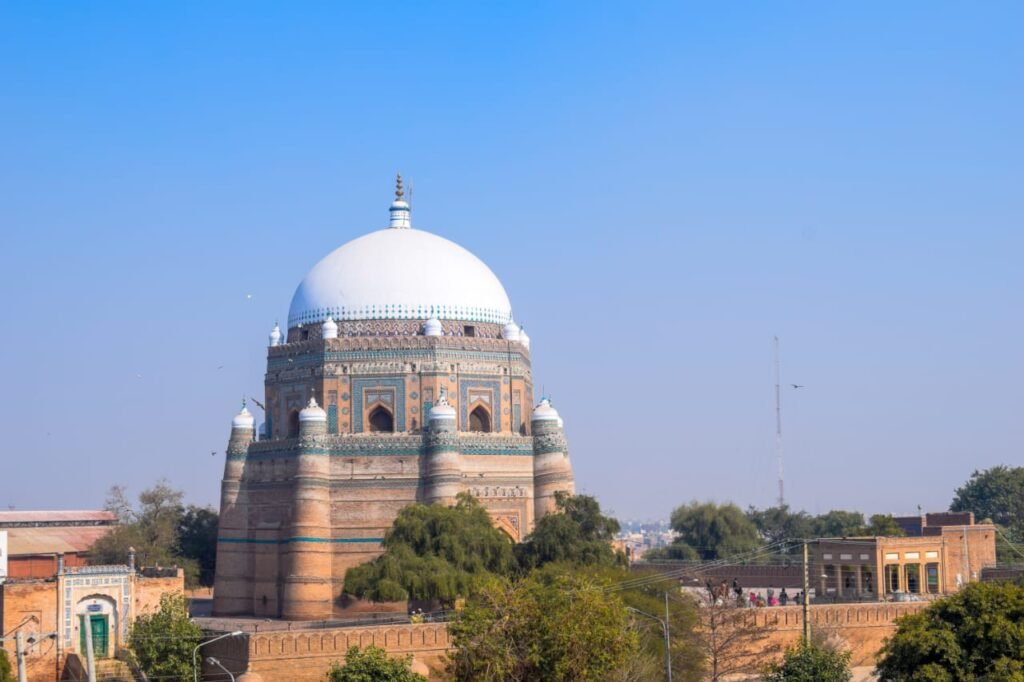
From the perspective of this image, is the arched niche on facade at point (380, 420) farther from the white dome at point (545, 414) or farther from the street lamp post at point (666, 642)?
the street lamp post at point (666, 642)

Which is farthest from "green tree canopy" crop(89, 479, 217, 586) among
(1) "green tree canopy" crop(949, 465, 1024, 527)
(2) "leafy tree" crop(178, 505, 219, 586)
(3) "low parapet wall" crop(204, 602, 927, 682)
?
(1) "green tree canopy" crop(949, 465, 1024, 527)

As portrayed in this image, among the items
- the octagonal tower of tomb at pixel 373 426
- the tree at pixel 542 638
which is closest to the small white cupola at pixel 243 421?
the octagonal tower of tomb at pixel 373 426

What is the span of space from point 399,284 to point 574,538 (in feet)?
41.2

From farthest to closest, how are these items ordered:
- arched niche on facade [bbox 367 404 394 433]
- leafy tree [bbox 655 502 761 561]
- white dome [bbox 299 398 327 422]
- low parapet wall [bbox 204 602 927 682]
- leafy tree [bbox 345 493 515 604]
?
leafy tree [bbox 655 502 761 561] → arched niche on facade [bbox 367 404 394 433] → white dome [bbox 299 398 327 422] → leafy tree [bbox 345 493 515 604] → low parapet wall [bbox 204 602 927 682]

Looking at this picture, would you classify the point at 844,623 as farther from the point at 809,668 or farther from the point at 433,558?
the point at 809,668

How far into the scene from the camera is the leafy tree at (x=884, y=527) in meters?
62.4

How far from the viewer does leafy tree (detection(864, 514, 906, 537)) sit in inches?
2456

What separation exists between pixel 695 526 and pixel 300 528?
27.8 metres

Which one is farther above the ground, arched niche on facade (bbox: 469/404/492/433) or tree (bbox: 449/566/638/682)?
arched niche on facade (bbox: 469/404/492/433)

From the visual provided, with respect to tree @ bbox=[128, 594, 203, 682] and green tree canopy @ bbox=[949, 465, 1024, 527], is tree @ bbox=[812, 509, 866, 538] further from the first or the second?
tree @ bbox=[128, 594, 203, 682]

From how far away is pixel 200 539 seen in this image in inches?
2520

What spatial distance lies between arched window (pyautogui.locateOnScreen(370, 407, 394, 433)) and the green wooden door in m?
13.6

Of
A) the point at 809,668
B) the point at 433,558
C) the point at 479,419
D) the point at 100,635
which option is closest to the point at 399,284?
the point at 479,419

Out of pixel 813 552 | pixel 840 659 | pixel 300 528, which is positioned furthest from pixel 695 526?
pixel 840 659
